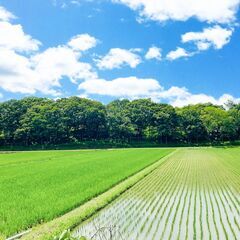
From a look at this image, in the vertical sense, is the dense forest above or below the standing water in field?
above

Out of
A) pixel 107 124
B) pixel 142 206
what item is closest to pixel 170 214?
pixel 142 206

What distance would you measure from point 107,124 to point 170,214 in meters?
74.4

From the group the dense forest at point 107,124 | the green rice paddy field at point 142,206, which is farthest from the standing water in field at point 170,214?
the dense forest at point 107,124

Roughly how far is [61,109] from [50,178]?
67035 millimetres

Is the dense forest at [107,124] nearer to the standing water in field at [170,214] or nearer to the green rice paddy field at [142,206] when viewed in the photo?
the green rice paddy field at [142,206]

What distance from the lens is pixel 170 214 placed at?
408 inches

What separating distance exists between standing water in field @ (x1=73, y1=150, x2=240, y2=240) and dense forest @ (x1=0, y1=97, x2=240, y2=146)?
6544 cm

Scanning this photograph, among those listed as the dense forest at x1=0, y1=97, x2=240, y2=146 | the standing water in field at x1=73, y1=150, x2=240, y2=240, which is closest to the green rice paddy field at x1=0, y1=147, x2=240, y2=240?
the standing water in field at x1=73, y1=150, x2=240, y2=240

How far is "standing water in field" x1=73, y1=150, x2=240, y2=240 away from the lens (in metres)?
8.38

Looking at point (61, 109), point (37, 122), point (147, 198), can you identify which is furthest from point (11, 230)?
point (61, 109)

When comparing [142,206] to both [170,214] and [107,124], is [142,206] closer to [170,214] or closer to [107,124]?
[170,214]

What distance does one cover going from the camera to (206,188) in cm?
1545

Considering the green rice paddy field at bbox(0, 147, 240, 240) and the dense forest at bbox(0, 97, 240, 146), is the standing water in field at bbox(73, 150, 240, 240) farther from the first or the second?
the dense forest at bbox(0, 97, 240, 146)

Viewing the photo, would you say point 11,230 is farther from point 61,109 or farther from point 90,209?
point 61,109
